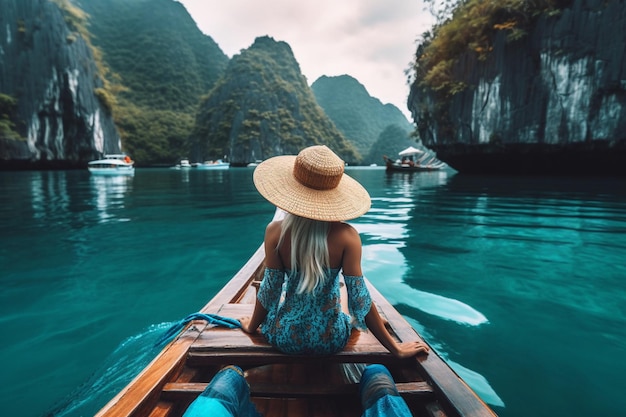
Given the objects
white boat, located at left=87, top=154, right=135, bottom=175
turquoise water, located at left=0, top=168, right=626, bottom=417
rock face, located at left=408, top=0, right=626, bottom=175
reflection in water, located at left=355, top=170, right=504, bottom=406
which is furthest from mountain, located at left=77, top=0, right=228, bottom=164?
reflection in water, located at left=355, top=170, right=504, bottom=406

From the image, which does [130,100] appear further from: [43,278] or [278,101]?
[43,278]

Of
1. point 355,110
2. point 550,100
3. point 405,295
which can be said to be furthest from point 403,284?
point 355,110

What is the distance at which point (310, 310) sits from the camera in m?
1.54

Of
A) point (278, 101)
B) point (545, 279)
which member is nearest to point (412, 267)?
point (545, 279)

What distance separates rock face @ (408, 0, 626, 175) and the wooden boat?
19.7 meters

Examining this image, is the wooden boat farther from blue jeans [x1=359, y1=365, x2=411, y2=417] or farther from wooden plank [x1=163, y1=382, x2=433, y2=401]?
blue jeans [x1=359, y1=365, x2=411, y2=417]

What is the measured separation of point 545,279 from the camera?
158 inches

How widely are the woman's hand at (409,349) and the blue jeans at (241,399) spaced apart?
0.86 ft

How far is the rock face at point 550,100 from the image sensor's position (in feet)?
49.1

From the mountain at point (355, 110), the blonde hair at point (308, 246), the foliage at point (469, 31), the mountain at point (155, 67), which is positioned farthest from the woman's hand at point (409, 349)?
the mountain at point (355, 110)

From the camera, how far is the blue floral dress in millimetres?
1511

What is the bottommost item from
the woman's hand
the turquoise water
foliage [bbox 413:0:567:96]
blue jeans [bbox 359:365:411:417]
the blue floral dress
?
the turquoise water

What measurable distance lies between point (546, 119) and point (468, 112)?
4.42m

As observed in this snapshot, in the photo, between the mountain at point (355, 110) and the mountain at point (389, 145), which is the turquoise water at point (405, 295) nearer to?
the mountain at point (389, 145)
